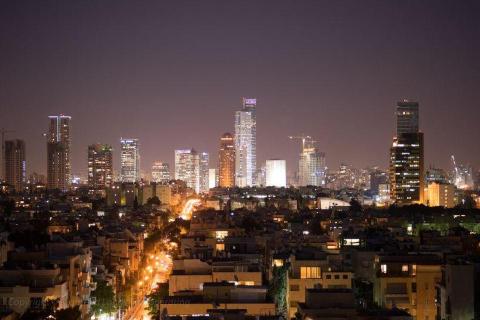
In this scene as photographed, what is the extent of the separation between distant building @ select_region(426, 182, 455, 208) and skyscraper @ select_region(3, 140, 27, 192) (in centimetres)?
7229

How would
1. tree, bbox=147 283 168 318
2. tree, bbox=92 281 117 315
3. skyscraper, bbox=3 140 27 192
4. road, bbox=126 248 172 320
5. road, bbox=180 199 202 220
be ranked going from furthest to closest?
skyscraper, bbox=3 140 27 192 < road, bbox=180 199 202 220 < road, bbox=126 248 172 320 < tree, bbox=92 281 117 315 < tree, bbox=147 283 168 318

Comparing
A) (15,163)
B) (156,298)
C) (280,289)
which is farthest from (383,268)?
(15,163)

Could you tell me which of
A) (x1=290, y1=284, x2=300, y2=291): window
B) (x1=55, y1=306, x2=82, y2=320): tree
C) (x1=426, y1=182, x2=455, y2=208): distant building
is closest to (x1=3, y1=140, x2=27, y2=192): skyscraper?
(x1=426, y1=182, x2=455, y2=208): distant building

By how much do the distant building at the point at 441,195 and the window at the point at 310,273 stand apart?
91.1m

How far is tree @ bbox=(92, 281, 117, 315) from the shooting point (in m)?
33.1

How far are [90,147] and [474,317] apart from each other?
162688mm

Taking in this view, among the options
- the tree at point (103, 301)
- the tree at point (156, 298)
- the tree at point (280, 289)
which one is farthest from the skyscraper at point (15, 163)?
the tree at point (280, 289)

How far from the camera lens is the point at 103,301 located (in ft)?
109

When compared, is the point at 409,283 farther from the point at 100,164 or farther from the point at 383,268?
the point at 100,164

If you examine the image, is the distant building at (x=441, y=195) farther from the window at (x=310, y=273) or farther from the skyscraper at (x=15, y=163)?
the window at (x=310, y=273)

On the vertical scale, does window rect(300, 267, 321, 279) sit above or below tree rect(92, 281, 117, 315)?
above

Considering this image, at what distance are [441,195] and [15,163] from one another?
76297 mm

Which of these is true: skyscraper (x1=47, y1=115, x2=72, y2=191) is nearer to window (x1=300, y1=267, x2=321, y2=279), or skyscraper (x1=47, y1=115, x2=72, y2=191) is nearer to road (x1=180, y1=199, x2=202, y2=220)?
road (x1=180, y1=199, x2=202, y2=220)

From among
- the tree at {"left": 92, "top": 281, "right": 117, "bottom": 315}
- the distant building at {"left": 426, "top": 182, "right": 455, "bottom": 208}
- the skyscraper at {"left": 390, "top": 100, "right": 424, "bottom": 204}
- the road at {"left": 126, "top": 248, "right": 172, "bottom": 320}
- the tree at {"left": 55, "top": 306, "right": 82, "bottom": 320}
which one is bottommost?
the road at {"left": 126, "top": 248, "right": 172, "bottom": 320}
